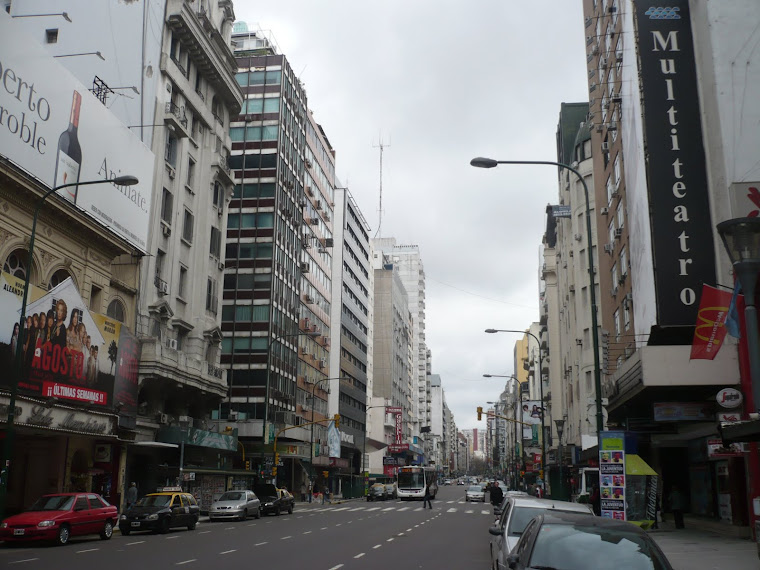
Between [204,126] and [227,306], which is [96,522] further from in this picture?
[227,306]

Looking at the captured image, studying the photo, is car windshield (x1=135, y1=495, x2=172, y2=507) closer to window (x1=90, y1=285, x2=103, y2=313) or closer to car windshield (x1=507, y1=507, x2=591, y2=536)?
window (x1=90, y1=285, x2=103, y2=313)

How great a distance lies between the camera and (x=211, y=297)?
4869 centimetres

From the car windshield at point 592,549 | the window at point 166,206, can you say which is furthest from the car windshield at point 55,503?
the window at point 166,206

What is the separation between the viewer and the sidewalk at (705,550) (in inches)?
628

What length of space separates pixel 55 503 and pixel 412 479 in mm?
53857

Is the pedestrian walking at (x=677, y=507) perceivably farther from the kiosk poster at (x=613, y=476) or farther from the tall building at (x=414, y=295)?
the tall building at (x=414, y=295)

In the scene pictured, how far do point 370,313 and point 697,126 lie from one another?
296 feet

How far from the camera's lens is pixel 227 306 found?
6350 centimetres

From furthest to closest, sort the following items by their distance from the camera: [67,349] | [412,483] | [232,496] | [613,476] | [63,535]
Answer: [412,483]
[232,496]
[67,349]
[63,535]
[613,476]

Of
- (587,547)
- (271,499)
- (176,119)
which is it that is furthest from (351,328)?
(587,547)

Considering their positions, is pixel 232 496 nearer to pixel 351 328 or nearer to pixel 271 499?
pixel 271 499

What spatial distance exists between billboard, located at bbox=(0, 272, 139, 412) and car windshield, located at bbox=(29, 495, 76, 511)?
5042 millimetres

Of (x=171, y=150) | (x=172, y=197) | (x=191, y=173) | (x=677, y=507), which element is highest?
(x=171, y=150)

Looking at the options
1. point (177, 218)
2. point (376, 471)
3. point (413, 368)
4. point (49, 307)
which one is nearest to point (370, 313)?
point (376, 471)
